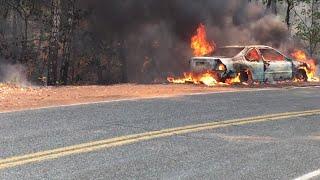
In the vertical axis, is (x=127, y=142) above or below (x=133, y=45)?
below

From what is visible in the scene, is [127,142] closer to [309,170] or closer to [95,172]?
[95,172]

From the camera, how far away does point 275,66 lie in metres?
18.8

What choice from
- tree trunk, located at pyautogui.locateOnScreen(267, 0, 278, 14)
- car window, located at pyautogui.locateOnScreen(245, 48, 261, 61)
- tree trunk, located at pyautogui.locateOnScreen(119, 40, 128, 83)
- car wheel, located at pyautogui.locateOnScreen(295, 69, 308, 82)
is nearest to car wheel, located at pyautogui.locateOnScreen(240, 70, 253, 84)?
car window, located at pyautogui.locateOnScreen(245, 48, 261, 61)

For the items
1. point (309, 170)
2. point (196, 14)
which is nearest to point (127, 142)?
point (309, 170)

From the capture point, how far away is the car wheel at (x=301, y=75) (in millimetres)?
20031

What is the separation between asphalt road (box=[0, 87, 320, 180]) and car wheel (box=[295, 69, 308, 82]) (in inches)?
340

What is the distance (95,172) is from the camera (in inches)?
230

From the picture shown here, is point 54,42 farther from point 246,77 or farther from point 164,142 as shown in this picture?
point 164,142

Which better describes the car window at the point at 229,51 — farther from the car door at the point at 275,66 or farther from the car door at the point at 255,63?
the car door at the point at 275,66

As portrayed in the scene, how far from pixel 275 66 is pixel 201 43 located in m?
4.28

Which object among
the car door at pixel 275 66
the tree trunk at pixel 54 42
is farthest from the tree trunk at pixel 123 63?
the car door at pixel 275 66

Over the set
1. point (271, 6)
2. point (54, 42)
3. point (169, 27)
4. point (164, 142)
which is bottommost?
point (164, 142)

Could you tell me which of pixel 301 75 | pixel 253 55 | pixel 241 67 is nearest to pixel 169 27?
pixel 253 55

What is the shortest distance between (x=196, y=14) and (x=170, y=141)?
15472mm
